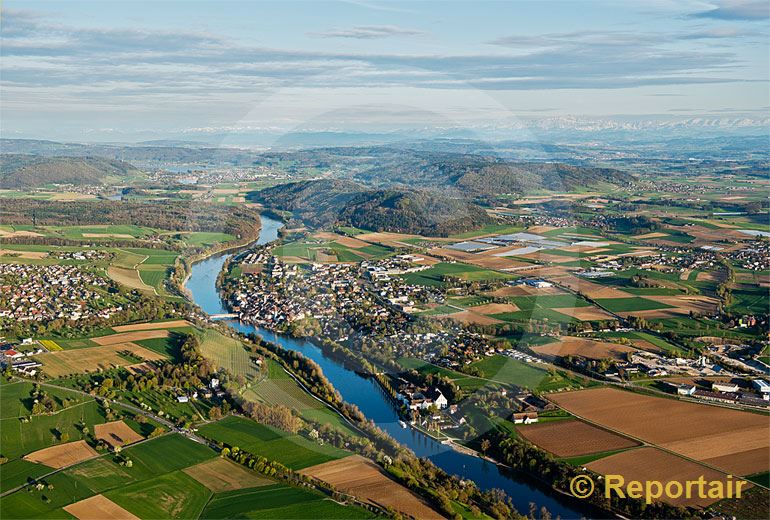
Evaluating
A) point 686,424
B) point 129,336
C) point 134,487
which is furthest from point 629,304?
point 134,487

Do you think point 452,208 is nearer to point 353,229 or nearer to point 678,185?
point 353,229

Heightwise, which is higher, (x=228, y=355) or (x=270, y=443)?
(x=270, y=443)

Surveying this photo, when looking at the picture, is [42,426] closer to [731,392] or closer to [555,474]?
[555,474]

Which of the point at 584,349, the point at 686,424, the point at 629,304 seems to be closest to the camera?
the point at 686,424

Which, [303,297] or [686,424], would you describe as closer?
[686,424]

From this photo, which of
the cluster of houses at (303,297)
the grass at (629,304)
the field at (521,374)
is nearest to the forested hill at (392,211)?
the cluster of houses at (303,297)

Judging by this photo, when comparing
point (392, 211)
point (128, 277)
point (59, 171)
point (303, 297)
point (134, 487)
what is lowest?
point (128, 277)

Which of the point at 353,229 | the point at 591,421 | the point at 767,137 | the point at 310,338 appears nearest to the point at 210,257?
the point at 353,229
